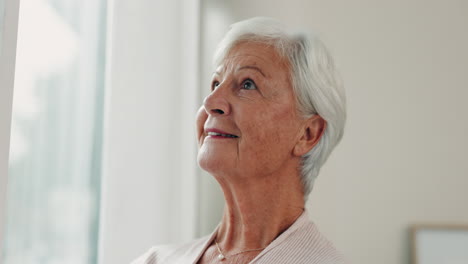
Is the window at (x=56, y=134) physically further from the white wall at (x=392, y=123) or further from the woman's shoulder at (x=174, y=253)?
the white wall at (x=392, y=123)

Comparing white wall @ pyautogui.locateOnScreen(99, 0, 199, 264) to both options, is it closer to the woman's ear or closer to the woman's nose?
the woman's nose

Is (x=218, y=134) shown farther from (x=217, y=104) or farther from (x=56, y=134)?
(x=56, y=134)

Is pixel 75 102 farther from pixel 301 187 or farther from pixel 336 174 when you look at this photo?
pixel 336 174

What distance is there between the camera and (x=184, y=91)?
76.4 inches

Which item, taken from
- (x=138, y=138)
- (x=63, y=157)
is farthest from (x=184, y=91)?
(x=63, y=157)

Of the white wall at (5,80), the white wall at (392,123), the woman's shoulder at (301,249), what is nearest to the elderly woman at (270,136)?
the woman's shoulder at (301,249)

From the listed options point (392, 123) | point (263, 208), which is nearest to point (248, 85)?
point (263, 208)

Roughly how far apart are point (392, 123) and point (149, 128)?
99cm

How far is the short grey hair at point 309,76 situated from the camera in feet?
3.76

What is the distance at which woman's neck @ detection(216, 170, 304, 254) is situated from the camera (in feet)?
3.74

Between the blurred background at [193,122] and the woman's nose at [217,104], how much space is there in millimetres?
535

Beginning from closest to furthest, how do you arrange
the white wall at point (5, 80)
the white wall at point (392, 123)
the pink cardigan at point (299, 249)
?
the white wall at point (5, 80) < the pink cardigan at point (299, 249) < the white wall at point (392, 123)

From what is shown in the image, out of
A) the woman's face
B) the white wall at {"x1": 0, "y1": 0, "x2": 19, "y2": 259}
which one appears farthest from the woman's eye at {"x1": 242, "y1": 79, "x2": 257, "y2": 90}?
the white wall at {"x1": 0, "y1": 0, "x2": 19, "y2": 259}

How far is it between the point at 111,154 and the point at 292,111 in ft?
2.35
